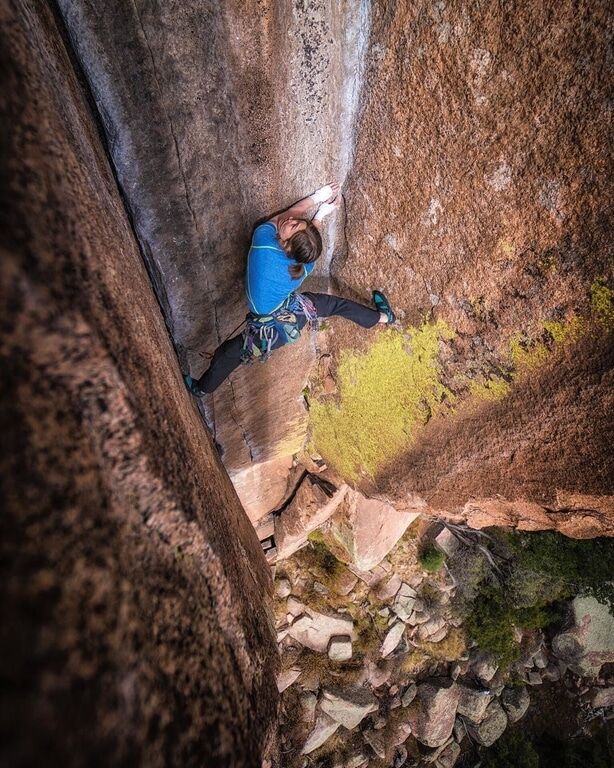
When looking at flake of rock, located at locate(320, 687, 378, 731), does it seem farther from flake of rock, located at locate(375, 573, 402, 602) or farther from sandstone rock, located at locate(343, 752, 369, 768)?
flake of rock, located at locate(375, 573, 402, 602)

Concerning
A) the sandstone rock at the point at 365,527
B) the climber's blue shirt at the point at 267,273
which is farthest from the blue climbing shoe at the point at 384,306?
the sandstone rock at the point at 365,527

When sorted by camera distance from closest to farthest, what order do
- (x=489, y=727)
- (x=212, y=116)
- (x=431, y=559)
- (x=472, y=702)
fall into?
(x=212, y=116) → (x=431, y=559) → (x=472, y=702) → (x=489, y=727)

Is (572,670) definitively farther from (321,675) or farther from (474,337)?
(474,337)

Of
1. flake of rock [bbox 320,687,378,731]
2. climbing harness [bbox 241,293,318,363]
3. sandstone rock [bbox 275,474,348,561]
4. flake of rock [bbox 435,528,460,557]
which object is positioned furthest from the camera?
flake of rock [bbox 435,528,460,557]

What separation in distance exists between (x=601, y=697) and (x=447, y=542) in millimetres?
4479

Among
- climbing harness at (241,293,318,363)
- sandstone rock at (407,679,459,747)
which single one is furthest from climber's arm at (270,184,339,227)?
sandstone rock at (407,679,459,747)

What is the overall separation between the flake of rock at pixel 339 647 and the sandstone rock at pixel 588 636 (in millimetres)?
4001

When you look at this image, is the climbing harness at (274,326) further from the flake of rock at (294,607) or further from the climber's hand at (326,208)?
the flake of rock at (294,607)

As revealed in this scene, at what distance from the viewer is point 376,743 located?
6.54 meters

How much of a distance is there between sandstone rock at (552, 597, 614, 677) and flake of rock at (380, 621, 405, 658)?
10.3 feet

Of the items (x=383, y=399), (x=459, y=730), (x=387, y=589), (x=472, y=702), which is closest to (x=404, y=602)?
(x=387, y=589)

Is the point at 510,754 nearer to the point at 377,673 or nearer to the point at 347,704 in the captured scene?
the point at 377,673

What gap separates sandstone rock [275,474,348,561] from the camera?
17.1 ft

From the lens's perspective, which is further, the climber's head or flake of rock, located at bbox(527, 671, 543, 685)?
flake of rock, located at bbox(527, 671, 543, 685)
